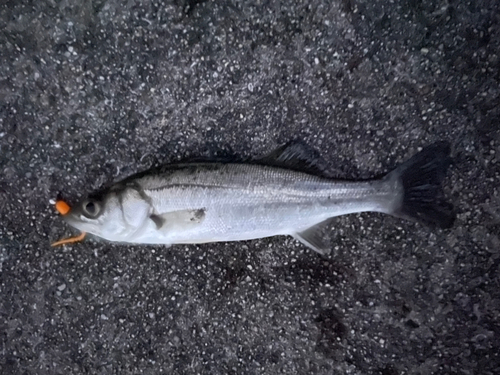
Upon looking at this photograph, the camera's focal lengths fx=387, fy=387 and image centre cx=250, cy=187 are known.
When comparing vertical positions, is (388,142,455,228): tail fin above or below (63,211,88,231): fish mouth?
above

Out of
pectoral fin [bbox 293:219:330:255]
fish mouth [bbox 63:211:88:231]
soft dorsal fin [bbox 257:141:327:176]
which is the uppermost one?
soft dorsal fin [bbox 257:141:327:176]

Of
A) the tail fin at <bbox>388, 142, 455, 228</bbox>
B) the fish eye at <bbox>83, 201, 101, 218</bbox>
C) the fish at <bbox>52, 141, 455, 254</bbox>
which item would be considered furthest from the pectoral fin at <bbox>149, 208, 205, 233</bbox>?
the tail fin at <bbox>388, 142, 455, 228</bbox>

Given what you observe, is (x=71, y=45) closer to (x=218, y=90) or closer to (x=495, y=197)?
(x=218, y=90)

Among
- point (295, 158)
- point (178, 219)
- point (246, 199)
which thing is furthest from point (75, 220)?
point (295, 158)

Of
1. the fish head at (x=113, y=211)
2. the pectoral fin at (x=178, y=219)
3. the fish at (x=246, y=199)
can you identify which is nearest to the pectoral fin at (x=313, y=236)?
the fish at (x=246, y=199)

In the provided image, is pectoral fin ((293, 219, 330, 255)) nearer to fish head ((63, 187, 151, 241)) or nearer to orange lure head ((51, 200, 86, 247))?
fish head ((63, 187, 151, 241))

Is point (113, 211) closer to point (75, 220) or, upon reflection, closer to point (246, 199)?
point (75, 220)

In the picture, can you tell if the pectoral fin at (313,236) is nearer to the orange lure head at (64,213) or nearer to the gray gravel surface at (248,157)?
the gray gravel surface at (248,157)

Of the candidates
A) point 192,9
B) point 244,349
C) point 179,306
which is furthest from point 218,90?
point 244,349
